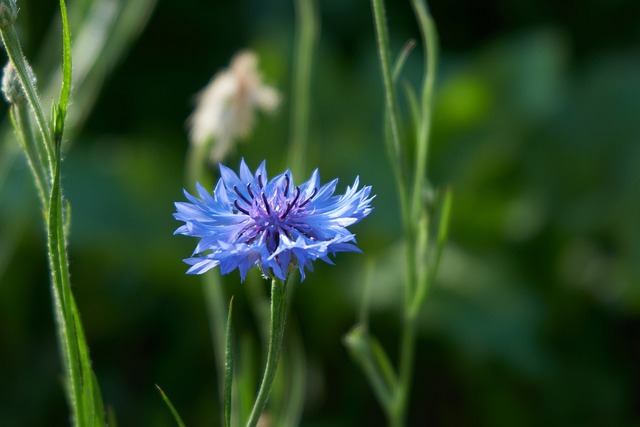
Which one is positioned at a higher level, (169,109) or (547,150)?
(169,109)

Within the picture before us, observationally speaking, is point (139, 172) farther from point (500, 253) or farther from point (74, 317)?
point (74, 317)

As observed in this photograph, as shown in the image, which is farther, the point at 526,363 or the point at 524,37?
the point at 524,37

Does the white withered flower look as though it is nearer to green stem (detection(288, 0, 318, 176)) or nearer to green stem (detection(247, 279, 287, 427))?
green stem (detection(288, 0, 318, 176))

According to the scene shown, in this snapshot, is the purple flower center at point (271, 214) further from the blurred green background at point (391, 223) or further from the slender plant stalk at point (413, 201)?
the blurred green background at point (391, 223)

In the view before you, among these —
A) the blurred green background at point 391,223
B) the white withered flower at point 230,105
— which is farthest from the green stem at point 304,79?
the blurred green background at point 391,223

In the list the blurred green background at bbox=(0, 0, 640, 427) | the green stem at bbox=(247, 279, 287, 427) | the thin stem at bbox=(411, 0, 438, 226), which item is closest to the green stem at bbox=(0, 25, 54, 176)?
the green stem at bbox=(247, 279, 287, 427)

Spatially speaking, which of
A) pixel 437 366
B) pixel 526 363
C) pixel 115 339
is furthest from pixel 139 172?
pixel 526 363

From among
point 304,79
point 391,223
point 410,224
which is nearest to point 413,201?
point 410,224

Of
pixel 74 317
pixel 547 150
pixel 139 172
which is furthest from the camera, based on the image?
pixel 547 150
